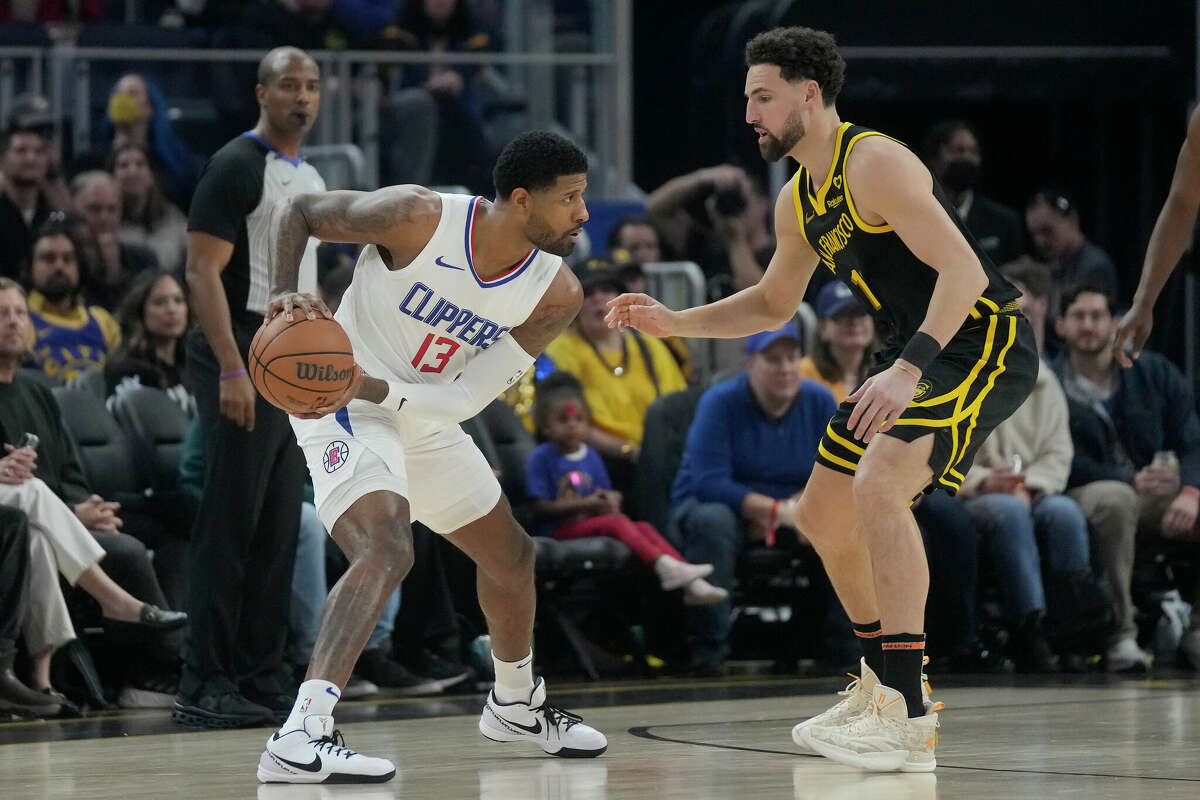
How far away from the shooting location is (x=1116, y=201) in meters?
13.2

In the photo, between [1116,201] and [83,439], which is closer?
[83,439]

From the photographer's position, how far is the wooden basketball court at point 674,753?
14.8ft

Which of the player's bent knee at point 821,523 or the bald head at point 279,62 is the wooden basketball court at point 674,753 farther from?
the bald head at point 279,62

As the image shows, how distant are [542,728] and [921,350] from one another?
154 cm

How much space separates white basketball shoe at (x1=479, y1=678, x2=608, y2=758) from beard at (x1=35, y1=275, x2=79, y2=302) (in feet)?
12.1

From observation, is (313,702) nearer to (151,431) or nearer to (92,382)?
(151,431)

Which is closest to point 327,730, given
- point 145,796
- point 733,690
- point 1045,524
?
point 145,796

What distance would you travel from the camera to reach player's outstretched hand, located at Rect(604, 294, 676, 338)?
541 centimetres

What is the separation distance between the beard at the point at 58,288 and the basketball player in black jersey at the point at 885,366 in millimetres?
3588

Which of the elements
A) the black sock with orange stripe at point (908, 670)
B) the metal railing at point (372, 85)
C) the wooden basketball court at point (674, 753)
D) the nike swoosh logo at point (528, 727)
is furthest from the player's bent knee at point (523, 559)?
the metal railing at point (372, 85)

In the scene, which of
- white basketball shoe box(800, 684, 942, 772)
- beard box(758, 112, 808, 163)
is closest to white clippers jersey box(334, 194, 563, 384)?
beard box(758, 112, 808, 163)

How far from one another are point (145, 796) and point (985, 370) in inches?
95.8

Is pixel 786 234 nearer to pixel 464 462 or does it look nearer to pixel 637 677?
pixel 464 462

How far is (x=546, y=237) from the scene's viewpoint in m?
Result: 5.11
